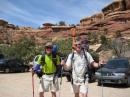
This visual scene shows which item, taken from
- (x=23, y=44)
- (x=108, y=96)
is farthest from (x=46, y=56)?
(x=23, y=44)

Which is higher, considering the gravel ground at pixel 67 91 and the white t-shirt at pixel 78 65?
the white t-shirt at pixel 78 65

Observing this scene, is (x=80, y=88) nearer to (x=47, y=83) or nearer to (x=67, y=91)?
(x=47, y=83)

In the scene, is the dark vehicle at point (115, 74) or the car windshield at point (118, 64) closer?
the dark vehicle at point (115, 74)

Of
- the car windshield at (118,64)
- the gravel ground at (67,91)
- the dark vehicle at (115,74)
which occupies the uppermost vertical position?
the car windshield at (118,64)

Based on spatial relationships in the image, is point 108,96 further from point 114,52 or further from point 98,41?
point 98,41

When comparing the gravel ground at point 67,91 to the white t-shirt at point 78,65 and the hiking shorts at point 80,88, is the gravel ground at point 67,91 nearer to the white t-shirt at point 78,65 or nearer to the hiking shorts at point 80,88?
the hiking shorts at point 80,88

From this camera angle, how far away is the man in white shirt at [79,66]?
7.84 m

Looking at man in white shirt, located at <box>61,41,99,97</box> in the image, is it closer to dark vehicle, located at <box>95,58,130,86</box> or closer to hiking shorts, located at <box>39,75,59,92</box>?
hiking shorts, located at <box>39,75,59,92</box>

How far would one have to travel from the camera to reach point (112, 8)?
9506 centimetres

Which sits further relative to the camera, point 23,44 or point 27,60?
point 23,44

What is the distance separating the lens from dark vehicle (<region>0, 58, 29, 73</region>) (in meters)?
30.0

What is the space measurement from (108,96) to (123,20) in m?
70.1

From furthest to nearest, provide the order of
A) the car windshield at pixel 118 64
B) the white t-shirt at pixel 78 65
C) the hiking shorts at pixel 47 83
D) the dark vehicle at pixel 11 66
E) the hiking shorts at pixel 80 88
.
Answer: the dark vehicle at pixel 11 66, the car windshield at pixel 118 64, the hiking shorts at pixel 47 83, the white t-shirt at pixel 78 65, the hiking shorts at pixel 80 88

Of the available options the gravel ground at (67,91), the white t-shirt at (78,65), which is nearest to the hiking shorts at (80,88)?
the white t-shirt at (78,65)
